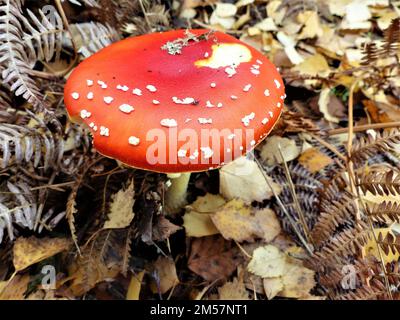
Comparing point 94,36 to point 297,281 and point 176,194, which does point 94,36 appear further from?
point 297,281

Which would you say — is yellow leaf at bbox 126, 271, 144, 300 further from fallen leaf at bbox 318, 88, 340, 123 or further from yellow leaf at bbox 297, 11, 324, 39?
yellow leaf at bbox 297, 11, 324, 39

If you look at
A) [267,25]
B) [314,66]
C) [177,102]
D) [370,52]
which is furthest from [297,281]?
[267,25]

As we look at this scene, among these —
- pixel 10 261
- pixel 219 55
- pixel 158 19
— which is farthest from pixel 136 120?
pixel 158 19

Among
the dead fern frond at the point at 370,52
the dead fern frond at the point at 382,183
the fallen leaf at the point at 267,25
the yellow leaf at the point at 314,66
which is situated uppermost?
the dead fern frond at the point at 370,52

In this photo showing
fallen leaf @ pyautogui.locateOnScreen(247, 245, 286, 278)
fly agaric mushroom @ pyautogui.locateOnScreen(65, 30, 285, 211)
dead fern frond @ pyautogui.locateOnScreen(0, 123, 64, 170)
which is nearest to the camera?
fly agaric mushroom @ pyautogui.locateOnScreen(65, 30, 285, 211)

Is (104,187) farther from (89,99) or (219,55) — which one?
(219,55)

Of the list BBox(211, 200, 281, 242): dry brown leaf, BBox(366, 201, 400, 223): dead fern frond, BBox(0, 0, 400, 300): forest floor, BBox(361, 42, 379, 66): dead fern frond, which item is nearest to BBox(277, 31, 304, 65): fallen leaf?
BBox(0, 0, 400, 300): forest floor

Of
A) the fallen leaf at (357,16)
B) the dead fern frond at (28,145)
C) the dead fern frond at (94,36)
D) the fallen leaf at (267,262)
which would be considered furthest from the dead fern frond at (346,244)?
the fallen leaf at (357,16)

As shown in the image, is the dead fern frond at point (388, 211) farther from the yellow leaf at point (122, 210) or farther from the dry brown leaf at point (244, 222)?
the yellow leaf at point (122, 210)
